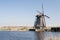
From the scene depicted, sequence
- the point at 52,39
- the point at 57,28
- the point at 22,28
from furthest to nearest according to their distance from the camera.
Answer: the point at 22,28 < the point at 57,28 < the point at 52,39

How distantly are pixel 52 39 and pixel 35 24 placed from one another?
69.3 meters

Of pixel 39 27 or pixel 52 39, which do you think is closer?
pixel 52 39

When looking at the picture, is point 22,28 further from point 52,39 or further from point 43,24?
point 52,39

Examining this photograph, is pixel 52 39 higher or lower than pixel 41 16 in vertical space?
lower

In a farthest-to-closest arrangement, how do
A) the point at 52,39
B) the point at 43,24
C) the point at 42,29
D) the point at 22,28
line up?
the point at 22,28 < the point at 42,29 < the point at 43,24 < the point at 52,39

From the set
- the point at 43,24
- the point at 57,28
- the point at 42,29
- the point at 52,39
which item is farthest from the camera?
the point at 57,28

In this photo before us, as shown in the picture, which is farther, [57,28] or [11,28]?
[11,28]

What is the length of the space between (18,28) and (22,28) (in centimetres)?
632

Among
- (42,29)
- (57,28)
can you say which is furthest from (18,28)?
(42,29)

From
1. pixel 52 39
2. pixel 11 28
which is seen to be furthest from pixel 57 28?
pixel 52 39

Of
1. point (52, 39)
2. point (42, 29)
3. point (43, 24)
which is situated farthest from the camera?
point (42, 29)

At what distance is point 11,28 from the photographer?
630ft

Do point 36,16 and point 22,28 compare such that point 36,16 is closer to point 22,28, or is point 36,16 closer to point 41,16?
point 41,16

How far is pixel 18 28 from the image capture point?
187375 mm
